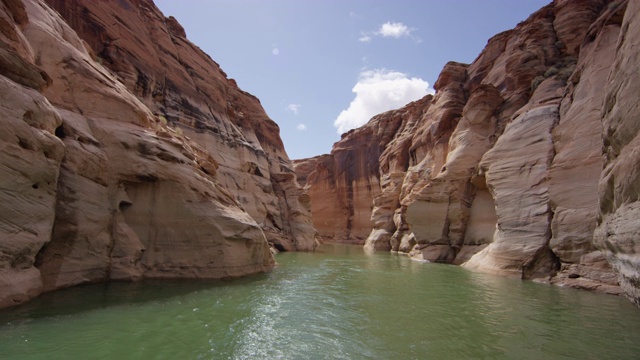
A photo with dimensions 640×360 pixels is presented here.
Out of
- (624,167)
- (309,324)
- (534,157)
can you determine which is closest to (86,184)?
(309,324)

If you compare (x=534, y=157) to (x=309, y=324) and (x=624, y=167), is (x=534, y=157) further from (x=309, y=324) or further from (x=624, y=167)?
(x=309, y=324)

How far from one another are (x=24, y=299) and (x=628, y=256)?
11228 millimetres

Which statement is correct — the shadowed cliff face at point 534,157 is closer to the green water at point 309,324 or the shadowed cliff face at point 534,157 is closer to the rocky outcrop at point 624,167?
the rocky outcrop at point 624,167

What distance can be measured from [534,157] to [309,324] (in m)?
14.4

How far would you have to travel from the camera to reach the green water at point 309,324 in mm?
5539

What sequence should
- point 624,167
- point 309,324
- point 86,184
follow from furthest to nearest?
point 86,184 < point 309,324 < point 624,167

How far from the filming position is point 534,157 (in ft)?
52.9

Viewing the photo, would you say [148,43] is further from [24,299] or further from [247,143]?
[24,299]

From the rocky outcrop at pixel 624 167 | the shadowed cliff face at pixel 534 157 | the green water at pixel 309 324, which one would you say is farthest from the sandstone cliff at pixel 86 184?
the shadowed cliff face at pixel 534 157

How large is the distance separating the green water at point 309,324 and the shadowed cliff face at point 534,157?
1689 mm

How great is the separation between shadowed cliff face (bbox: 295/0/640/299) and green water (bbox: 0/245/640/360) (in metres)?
1.69

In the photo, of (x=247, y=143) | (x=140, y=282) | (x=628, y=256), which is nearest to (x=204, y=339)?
(x=140, y=282)

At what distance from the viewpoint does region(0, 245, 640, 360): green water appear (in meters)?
5.54

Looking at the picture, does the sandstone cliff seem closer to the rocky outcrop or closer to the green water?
the green water
